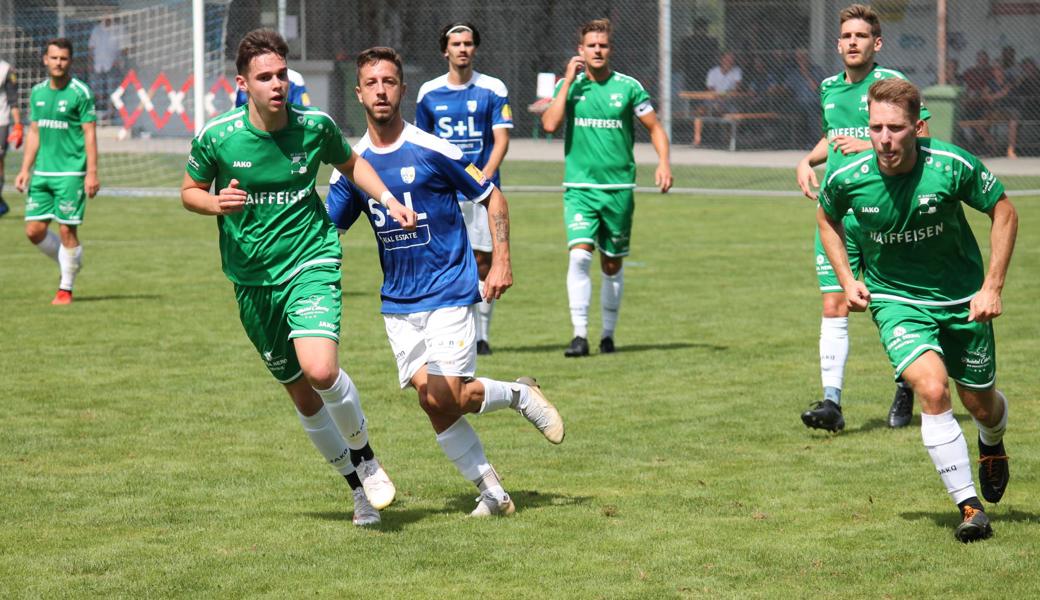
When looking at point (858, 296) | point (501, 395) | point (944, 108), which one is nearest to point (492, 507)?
point (501, 395)

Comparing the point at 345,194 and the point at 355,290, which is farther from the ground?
the point at 345,194

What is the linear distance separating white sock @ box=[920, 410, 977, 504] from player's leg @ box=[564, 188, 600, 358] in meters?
5.59

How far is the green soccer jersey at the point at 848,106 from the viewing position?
8914mm

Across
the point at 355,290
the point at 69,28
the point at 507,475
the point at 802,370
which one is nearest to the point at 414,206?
the point at 507,475

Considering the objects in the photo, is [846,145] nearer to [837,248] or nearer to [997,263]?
[837,248]

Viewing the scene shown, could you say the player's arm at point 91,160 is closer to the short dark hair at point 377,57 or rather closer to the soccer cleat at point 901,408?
the short dark hair at point 377,57

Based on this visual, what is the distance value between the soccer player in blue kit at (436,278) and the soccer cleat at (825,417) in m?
2.23

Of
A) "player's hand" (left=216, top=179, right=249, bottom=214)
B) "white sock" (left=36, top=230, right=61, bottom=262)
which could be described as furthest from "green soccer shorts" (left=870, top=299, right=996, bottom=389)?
"white sock" (left=36, top=230, right=61, bottom=262)

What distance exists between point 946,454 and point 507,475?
7.83ft

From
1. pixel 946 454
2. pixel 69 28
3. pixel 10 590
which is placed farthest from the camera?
pixel 69 28

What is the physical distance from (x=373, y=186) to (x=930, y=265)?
2388 mm

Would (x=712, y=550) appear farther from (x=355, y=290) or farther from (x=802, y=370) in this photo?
(x=355, y=290)

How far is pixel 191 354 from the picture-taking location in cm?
1155

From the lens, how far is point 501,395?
6.90 meters
